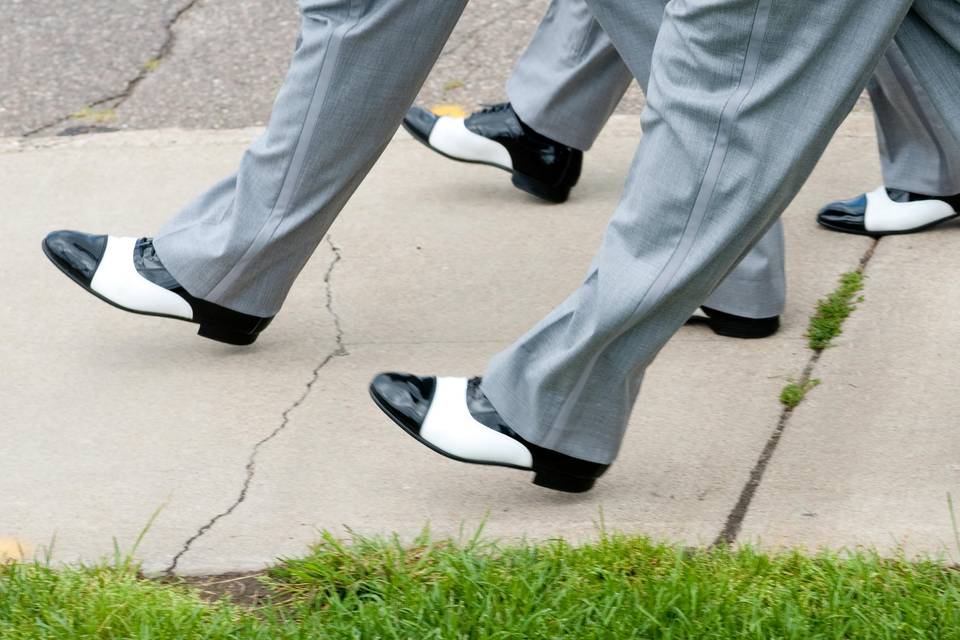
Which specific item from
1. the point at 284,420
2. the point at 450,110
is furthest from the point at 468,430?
the point at 450,110

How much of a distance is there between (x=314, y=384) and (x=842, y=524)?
1.13 metres

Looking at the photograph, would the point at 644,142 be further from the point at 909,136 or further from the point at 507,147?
the point at 507,147

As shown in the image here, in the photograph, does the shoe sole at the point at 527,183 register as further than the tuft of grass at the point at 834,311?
Yes

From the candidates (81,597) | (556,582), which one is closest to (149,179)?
(81,597)

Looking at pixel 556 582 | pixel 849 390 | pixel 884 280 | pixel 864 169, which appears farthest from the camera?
pixel 864 169

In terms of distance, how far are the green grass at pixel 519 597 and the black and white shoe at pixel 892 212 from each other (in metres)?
1.32

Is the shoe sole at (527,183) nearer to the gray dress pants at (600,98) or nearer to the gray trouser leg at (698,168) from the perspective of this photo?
the gray dress pants at (600,98)

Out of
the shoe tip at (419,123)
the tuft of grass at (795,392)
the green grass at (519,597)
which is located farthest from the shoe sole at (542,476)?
the shoe tip at (419,123)

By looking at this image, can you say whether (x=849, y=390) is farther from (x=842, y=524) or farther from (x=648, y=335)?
(x=648, y=335)

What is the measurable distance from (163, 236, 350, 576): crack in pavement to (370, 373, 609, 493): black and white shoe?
32 cm

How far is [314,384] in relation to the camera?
2.87m

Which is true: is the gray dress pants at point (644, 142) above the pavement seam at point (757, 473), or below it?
above

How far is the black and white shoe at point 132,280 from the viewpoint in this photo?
2.85 m

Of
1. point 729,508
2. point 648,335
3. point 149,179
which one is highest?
point 648,335
